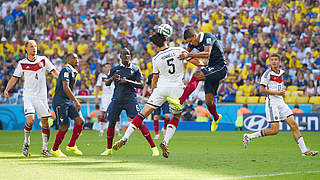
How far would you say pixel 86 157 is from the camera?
39.0ft

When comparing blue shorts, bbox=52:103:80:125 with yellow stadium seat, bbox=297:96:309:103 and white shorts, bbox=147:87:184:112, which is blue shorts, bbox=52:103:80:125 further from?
yellow stadium seat, bbox=297:96:309:103

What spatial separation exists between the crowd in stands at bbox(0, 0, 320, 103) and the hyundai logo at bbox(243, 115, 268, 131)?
196 centimetres

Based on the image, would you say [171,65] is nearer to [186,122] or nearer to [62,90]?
[62,90]

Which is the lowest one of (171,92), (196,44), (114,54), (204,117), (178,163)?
(204,117)

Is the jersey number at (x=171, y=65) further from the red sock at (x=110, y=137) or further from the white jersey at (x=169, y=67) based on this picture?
the red sock at (x=110, y=137)

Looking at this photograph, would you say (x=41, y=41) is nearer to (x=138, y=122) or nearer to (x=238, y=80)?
(x=238, y=80)

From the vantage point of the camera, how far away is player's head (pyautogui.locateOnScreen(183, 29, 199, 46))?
11.8 meters

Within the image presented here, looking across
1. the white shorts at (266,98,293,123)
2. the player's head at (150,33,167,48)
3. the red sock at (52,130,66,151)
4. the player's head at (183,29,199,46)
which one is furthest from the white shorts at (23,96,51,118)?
the white shorts at (266,98,293,123)

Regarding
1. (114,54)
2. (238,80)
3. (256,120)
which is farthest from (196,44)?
(114,54)

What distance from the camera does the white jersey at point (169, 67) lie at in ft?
36.9

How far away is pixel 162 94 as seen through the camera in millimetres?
11367

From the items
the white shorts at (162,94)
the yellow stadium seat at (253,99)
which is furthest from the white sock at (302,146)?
the yellow stadium seat at (253,99)

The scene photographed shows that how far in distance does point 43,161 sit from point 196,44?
382 cm

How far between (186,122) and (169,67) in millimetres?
14057
